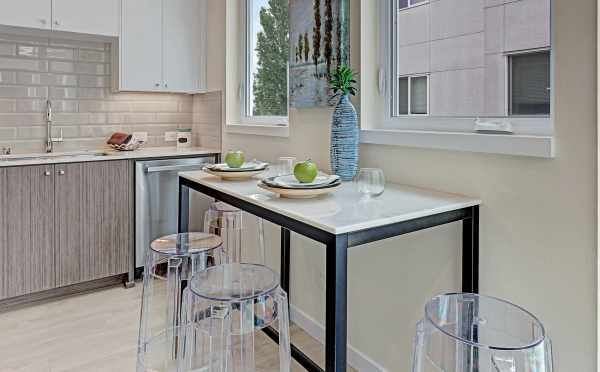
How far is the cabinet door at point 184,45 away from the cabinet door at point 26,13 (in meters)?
0.79

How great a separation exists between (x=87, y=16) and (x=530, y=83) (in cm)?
274

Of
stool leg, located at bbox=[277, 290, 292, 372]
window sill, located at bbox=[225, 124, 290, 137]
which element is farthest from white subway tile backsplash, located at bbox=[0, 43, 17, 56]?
stool leg, located at bbox=[277, 290, 292, 372]

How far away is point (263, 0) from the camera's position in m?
3.06

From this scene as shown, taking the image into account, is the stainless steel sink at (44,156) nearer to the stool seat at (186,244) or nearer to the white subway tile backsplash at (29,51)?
the white subway tile backsplash at (29,51)

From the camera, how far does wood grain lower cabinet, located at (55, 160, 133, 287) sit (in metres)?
2.80

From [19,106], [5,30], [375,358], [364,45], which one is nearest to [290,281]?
[375,358]

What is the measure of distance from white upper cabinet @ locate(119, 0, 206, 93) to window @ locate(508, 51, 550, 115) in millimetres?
2522

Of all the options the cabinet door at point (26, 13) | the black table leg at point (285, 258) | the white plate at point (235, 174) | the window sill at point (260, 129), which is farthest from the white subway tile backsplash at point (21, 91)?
the black table leg at point (285, 258)

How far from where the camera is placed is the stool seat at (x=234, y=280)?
1.65 meters

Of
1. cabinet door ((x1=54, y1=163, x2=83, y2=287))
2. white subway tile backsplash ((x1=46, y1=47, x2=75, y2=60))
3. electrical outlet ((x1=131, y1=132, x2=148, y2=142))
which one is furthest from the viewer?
electrical outlet ((x1=131, y1=132, x2=148, y2=142))

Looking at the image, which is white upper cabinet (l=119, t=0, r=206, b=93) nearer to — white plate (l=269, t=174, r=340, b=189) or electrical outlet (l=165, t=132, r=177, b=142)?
electrical outlet (l=165, t=132, r=177, b=142)

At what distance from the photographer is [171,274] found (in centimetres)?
207

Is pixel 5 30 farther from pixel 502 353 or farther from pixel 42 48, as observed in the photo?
pixel 502 353

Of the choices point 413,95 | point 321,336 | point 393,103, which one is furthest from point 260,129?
point 321,336
